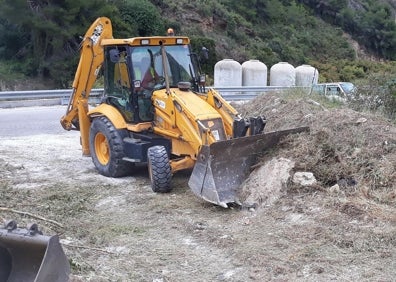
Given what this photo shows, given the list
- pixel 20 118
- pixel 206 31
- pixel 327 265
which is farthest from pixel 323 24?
pixel 327 265

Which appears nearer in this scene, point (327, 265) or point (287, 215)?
point (327, 265)

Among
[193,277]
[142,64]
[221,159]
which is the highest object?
[142,64]

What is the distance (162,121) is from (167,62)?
938 millimetres

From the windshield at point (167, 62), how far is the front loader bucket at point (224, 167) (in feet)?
5.86

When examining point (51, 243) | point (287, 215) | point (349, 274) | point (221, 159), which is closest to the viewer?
point (51, 243)

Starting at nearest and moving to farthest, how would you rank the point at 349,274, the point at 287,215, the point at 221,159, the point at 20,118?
1. the point at 349,274
2. the point at 287,215
3. the point at 221,159
4. the point at 20,118

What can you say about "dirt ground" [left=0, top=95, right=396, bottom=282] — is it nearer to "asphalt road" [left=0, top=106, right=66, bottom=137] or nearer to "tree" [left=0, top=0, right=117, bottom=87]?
"asphalt road" [left=0, top=106, right=66, bottom=137]

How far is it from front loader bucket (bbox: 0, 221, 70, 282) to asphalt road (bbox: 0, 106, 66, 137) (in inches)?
343

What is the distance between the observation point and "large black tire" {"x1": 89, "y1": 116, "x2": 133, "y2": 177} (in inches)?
376

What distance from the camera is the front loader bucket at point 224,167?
8055 mm

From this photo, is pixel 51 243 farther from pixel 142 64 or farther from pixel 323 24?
pixel 323 24

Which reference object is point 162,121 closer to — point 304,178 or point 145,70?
point 145,70

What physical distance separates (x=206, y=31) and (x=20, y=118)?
23537mm

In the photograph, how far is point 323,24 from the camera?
177ft
